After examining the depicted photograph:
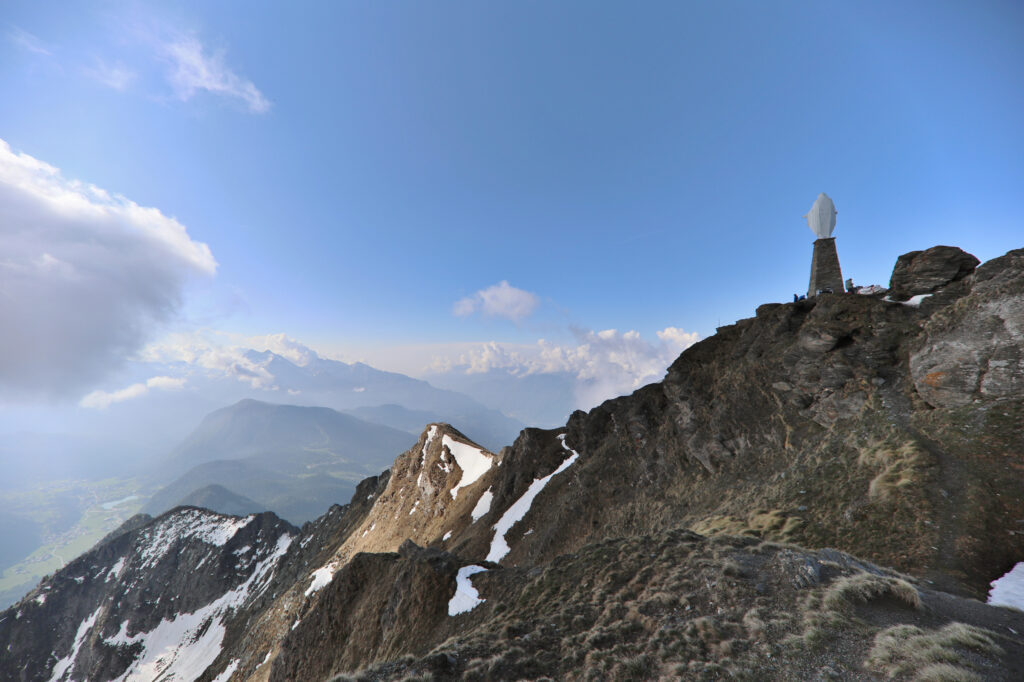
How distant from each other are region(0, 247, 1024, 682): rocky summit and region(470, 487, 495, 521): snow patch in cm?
216

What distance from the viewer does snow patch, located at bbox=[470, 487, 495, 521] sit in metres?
50.3

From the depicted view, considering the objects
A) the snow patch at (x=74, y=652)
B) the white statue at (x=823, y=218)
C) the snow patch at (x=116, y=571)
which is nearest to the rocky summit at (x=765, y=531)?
the white statue at (x=823, y=218)

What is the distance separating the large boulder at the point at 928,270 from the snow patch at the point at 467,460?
2208 inches

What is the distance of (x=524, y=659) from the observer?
10805 millimetres

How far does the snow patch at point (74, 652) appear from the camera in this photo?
93438 millimetres

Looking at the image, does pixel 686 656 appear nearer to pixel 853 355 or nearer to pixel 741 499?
pixel 741 499

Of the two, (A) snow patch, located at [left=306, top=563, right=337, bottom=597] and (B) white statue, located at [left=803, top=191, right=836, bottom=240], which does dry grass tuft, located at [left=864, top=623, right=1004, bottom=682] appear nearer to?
(B) white statue, located at [left=803, top=191, right=836, bottom=240]

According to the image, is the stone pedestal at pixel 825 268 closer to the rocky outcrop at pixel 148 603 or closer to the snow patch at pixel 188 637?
the snow patch at pixel 188 637

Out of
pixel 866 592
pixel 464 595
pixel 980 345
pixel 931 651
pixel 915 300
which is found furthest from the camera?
pixel 915 300

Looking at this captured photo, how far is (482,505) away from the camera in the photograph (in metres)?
52.0

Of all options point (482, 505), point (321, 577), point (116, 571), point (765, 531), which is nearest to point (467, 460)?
point (482, 505)

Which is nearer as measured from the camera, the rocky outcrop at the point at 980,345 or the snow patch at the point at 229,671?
the rocky outcrop at the point at 980,345

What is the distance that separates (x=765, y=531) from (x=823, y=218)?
31.1m

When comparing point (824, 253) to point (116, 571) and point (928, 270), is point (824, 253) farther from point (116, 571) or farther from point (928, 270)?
point (116, 571)
